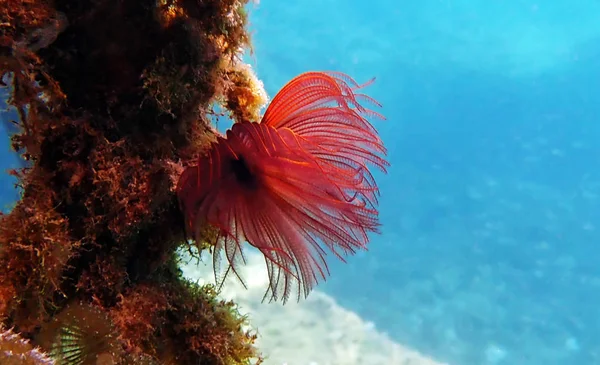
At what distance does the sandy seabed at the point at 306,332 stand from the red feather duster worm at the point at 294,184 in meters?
4.36

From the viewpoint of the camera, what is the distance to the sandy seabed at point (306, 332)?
6.69 metres

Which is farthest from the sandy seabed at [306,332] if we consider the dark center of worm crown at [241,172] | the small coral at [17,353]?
the small coral at [17,353]

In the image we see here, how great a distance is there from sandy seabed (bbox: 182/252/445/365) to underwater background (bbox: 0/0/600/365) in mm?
643

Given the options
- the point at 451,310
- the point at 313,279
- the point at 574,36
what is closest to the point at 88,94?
the point at 313,279

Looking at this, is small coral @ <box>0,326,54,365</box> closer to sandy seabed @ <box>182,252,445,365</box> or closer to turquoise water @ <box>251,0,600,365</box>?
sandy seabed @ <box>182,252,445,365</box>

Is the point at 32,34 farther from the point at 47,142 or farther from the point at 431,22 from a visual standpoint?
the point at 431,22

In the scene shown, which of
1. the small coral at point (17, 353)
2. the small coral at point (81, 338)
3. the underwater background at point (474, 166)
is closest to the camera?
the small coral at point (17, 353)

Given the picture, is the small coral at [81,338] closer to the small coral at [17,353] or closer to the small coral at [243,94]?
the small coral at [17,353]

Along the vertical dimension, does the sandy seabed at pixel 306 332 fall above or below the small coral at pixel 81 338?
above

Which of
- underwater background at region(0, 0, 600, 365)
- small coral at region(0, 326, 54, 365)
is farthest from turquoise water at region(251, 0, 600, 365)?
small coral at region(0, 326, 54, 365)

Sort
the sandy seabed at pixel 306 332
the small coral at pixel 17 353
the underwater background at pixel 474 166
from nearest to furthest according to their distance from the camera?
the small coral at pixel 17 353
the sandy seabed at pixel 306 332
the underwater background at pixel 474 166

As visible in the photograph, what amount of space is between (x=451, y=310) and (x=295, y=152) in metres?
8.48

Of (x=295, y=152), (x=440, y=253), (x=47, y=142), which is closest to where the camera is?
(x=295, y=152)

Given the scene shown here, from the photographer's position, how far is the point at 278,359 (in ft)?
20.9
